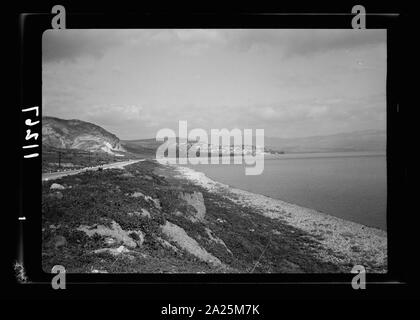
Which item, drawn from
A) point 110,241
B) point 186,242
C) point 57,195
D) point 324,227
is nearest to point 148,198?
point 186,242

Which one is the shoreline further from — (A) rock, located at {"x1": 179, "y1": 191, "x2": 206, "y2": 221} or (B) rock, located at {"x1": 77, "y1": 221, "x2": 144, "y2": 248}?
(B) rock, located at {"x1": 77, "y1": 221, "x2": 144, "y2": 248}

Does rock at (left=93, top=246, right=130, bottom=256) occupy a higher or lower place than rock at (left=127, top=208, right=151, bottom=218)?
lower

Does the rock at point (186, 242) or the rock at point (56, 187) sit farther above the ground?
the rock at point (56, 187)

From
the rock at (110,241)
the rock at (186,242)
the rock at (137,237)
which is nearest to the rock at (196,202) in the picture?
the rock at (186,242)

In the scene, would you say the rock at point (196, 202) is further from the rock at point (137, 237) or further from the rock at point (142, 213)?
the rock at point (137, 237)

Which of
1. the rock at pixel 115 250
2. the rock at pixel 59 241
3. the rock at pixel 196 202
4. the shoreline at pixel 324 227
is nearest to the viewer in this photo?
the rock at pixel 115 250

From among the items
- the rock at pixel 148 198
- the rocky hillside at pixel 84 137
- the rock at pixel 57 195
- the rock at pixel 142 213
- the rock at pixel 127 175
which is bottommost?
the rock at pixel 142 213

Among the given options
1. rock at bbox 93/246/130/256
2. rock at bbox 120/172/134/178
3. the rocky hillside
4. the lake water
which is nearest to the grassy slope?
rock at bbox 120/172/134/178
